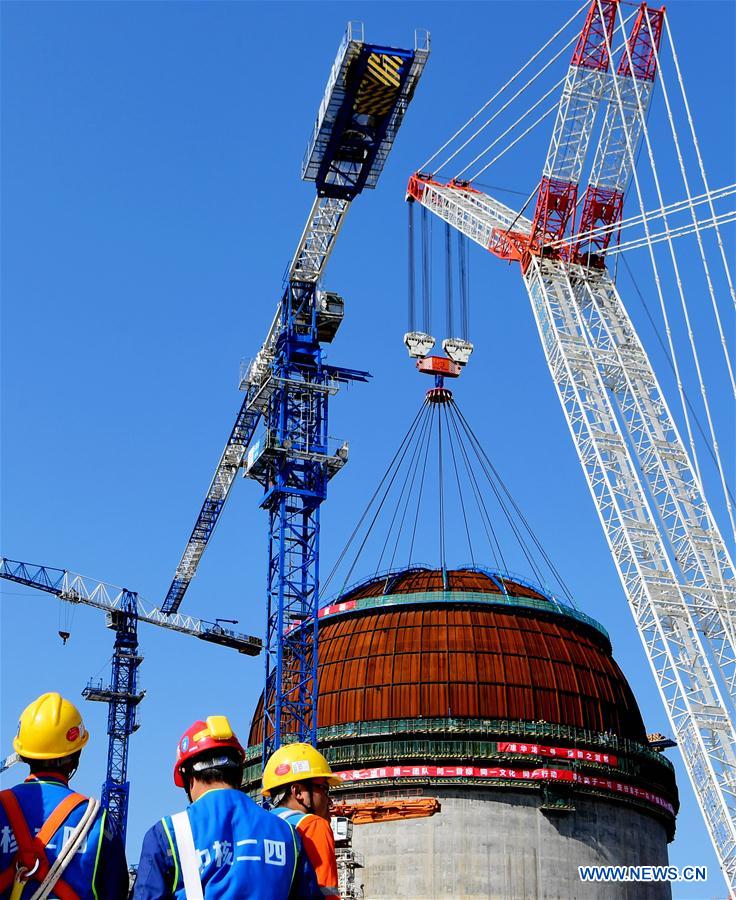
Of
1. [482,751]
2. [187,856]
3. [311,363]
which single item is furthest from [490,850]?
[187,856]

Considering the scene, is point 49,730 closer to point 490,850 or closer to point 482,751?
point 490,850

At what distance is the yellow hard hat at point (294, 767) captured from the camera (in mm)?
8750

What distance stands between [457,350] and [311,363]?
13432 mm

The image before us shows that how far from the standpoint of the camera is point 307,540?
2653 inches

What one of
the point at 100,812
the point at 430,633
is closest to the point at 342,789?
the point at 430,633

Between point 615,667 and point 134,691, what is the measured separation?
4335cm

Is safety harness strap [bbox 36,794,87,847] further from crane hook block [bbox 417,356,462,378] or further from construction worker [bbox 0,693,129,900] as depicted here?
crane hook block [bbox 417,356,462,378]

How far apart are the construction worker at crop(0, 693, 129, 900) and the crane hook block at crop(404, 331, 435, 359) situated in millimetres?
72468

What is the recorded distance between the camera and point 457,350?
8144 cm

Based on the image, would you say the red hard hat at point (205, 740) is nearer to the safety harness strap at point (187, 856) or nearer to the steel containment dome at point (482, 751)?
the safety harness strap at point (187, 856)

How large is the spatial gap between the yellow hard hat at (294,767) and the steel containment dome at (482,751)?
2025 inches

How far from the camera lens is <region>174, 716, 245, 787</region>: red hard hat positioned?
7570mm

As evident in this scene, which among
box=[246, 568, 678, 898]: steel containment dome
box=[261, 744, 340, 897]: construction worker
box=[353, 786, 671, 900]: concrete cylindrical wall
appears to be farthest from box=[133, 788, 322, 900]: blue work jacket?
box=[353, 786, 671, 900]: concrete cylindrical wall

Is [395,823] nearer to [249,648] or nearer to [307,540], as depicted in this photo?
[307,540]
